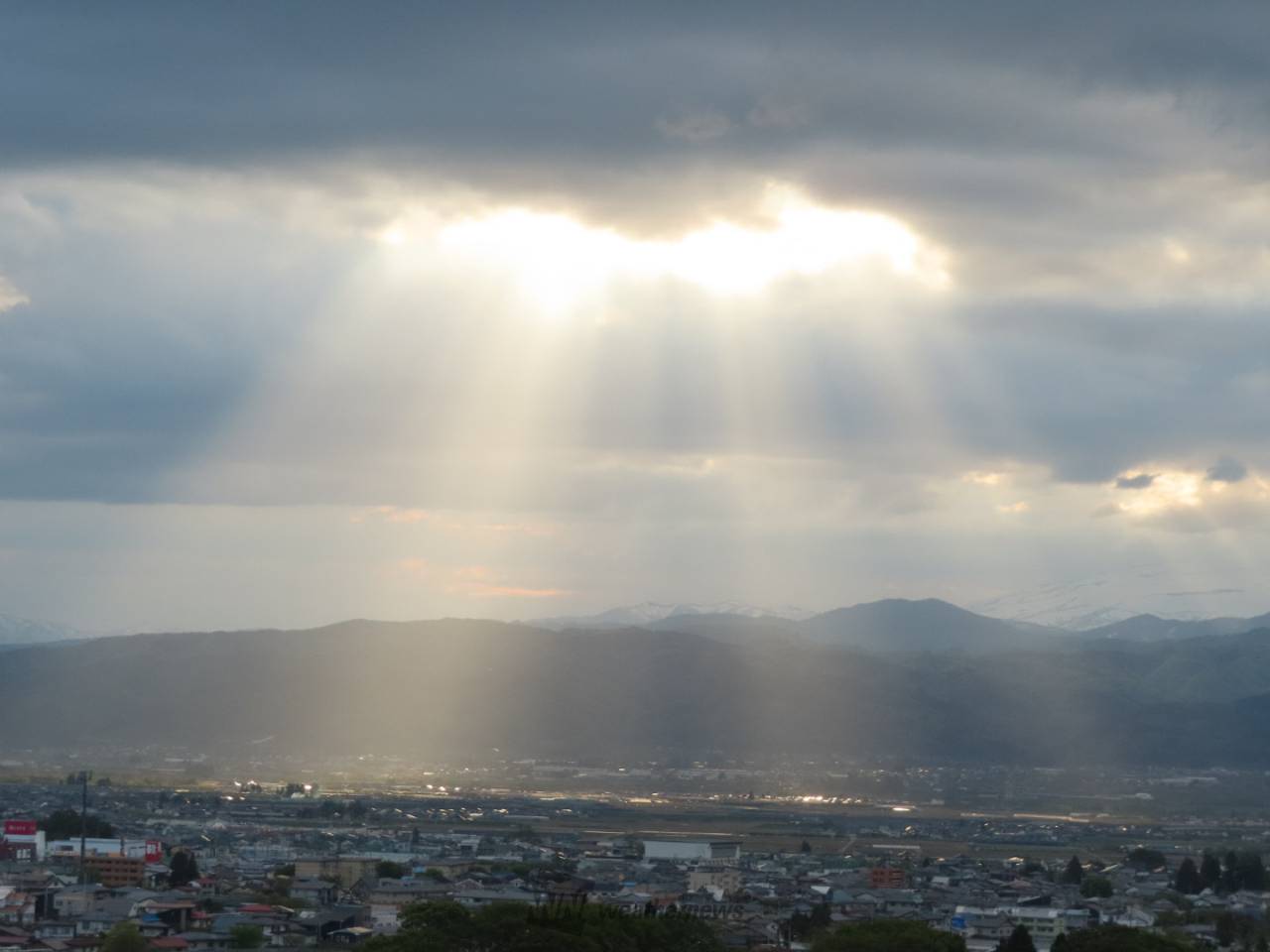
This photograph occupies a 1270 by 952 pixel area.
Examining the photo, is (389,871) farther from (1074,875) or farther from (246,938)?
(1074,875)

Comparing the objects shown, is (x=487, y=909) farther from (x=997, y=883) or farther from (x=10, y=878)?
(x=997, y=883)

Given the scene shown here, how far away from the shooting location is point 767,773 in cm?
15125

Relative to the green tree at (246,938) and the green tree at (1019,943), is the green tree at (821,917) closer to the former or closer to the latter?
the green tree at (1019,943)

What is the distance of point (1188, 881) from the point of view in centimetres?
6862

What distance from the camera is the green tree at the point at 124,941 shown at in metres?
42.3

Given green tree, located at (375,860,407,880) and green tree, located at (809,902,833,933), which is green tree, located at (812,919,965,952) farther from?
green tree, located at (375,860,407,880)

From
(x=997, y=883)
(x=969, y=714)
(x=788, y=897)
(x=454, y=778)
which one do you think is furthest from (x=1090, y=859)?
(x=969, y=714)

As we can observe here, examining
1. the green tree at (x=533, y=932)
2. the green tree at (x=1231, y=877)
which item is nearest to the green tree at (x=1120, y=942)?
the green tree at (x=533, y=932)

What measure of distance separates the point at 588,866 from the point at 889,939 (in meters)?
30.6

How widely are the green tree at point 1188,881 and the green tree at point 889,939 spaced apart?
97.5 ft

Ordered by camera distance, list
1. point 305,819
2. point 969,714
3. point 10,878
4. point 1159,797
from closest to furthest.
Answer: point 10,878 < point 305,819 < point 1159,797 < point 969,714

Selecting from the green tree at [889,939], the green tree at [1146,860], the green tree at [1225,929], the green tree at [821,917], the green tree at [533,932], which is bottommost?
the green tree at [1225,929]

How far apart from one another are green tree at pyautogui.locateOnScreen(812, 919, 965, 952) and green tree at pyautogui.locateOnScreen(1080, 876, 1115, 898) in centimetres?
2502

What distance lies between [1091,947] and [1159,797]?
102 m
